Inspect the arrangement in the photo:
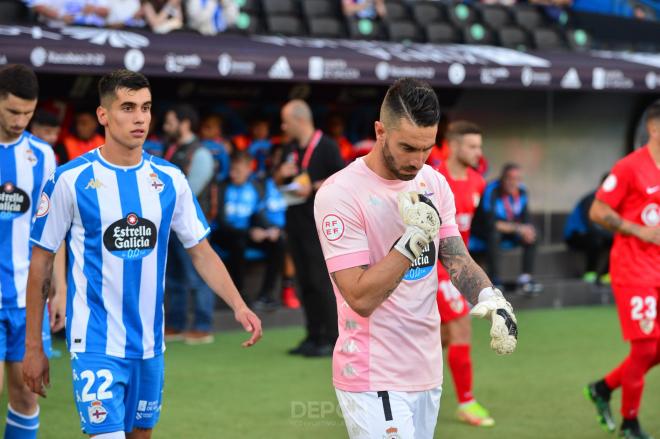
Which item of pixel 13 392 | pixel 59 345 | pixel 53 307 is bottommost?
pixel 59 345

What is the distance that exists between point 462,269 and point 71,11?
25.7ft

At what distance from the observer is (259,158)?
12.3 metres

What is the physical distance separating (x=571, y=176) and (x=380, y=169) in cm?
1138

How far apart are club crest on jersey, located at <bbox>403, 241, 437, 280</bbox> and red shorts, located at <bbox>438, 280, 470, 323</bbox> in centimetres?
303

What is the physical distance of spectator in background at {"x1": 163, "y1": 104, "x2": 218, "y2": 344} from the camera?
987 cm

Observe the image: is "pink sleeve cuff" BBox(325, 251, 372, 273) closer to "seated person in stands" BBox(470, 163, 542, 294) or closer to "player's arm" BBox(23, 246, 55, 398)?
"player's arm" BBox(23, 246, 55, 398)

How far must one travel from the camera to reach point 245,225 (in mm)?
11016

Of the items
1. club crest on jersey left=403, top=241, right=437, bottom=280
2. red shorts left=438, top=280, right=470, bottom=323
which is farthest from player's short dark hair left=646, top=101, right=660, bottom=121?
club crest on jersey left=403, top=241, right=437, bottom=280

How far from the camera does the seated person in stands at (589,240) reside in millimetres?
13492

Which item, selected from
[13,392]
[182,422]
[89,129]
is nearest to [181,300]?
[89,129]

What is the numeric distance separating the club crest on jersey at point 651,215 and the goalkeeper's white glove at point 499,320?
2.99m

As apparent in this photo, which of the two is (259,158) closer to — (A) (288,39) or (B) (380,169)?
(A) (288,39)

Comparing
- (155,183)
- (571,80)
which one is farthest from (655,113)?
(571,80)

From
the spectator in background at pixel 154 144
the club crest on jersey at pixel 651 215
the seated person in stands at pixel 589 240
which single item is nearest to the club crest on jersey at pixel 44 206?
the club crest on jersey at pixel 651 215
